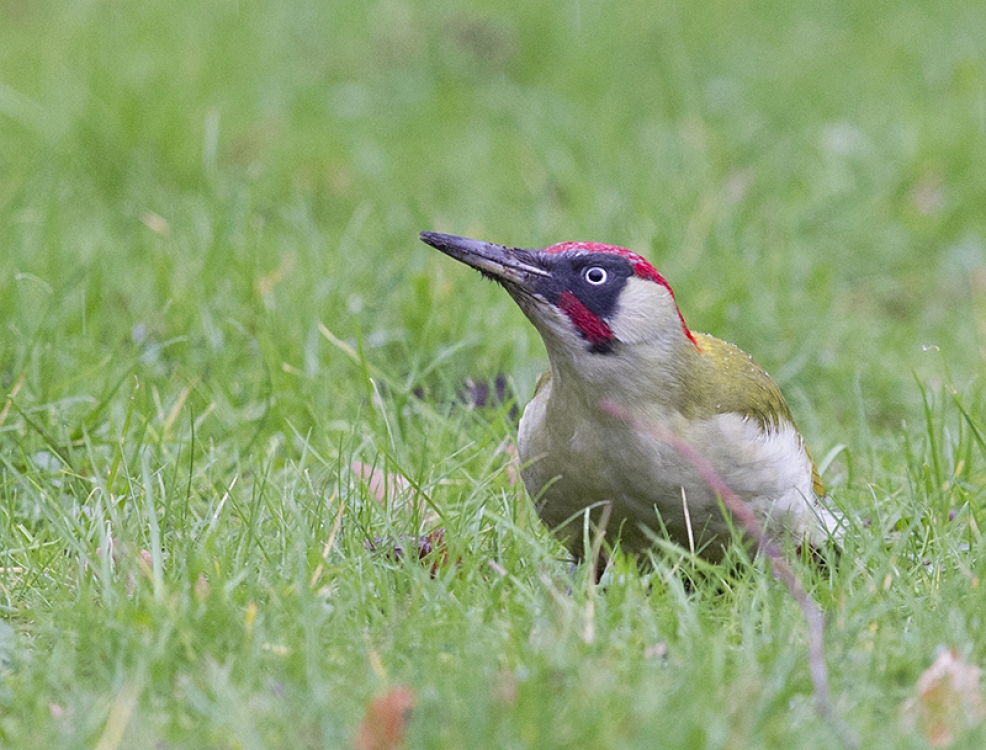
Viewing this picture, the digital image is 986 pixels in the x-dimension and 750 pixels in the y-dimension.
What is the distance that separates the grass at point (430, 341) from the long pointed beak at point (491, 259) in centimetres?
42

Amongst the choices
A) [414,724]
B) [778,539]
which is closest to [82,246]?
[778,539]

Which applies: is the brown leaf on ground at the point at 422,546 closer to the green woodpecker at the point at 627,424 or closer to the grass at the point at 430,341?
the grass at the point at 430,341

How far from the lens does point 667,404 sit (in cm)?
300

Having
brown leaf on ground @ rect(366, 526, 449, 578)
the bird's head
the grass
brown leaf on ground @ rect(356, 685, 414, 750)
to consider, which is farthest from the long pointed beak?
brown leaf on ground @ rect(356, 685, 414, 750)

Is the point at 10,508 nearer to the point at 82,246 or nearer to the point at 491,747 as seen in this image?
the point at 491,747

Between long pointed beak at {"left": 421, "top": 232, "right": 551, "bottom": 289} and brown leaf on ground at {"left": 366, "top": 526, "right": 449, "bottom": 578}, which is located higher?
long pointed beak at {"left": 421, "top": 232, "right": 551, "bottom": 289}

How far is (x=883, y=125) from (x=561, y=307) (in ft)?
12.7

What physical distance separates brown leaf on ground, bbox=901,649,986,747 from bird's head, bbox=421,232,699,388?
956 mm

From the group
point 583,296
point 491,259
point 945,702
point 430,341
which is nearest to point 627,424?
point 583,296

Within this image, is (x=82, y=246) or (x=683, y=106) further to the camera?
(x=683, y=106)

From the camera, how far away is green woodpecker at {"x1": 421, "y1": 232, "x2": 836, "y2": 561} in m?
2.90

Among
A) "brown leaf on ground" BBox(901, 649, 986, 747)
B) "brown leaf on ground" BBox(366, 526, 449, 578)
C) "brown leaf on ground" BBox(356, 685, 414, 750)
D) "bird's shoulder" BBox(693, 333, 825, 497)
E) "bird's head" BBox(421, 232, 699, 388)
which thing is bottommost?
"brown leaf on ground" BBox(366, 526, 449, 578)

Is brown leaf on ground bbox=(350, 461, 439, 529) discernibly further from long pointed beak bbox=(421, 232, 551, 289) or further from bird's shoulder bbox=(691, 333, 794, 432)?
bird's shoulder bbox=(691, 333, 794, 432)

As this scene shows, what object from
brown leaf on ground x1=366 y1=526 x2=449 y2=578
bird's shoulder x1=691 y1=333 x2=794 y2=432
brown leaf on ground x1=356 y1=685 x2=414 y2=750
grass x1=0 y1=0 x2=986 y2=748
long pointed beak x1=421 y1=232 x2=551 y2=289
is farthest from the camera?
bird's shoulder x1=691 y1=333 x2=794 y2=432
